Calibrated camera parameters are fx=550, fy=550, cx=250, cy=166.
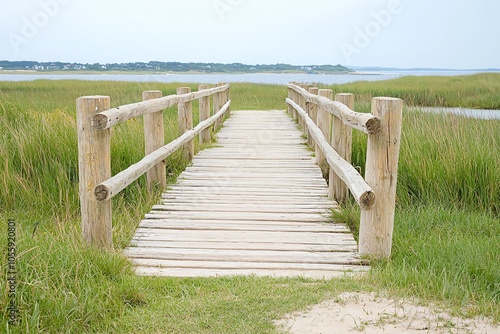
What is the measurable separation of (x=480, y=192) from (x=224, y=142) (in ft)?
16.5

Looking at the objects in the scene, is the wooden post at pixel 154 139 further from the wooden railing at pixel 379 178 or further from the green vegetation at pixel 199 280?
the wooden railing at pixel 379 178

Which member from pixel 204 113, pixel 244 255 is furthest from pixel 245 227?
pixel 204 113

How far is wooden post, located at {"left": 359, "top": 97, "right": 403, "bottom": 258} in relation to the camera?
3664 mm

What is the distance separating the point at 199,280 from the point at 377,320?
1152 millimetres

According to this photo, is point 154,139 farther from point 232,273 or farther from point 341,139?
point 232,273

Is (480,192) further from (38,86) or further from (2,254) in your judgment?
(38,86)

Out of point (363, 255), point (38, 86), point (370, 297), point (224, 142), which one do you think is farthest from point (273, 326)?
point (38, 86)

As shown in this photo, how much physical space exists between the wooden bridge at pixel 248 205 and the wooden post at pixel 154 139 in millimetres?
11

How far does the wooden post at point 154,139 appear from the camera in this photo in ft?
18.7

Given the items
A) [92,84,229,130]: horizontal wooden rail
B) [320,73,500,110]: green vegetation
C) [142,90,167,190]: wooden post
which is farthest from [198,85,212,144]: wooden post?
[320,73,500,110]: green vegetation

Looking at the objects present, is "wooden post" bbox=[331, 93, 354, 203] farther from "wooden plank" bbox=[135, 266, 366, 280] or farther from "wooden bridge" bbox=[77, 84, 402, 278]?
"wooden plank" bbox=[135, 266, 366, 280]

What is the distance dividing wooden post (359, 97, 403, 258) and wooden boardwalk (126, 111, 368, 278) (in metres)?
0.21

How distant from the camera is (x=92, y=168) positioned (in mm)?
3664

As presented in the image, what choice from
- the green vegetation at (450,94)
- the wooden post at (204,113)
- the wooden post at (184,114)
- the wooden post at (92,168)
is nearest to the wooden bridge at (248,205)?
the wooden post at (92,168)
